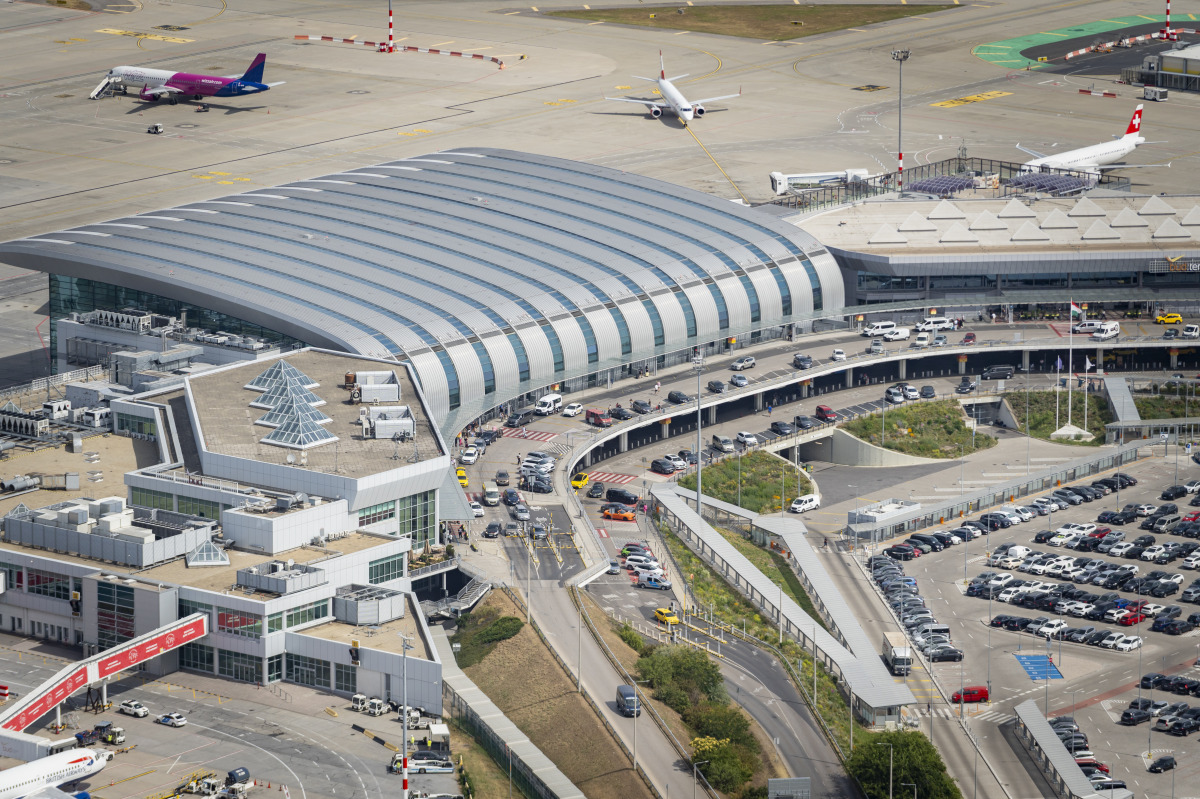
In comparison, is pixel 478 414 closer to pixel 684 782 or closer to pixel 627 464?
pixel 627 464

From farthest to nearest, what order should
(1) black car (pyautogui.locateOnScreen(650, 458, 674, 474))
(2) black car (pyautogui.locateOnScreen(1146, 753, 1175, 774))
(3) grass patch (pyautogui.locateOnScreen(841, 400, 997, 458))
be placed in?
1. (3) grass patch (pyautogui.locateOnScreen(841, 400, 997, 458))
2. (1) black car (pyautogui.locateOnScreen(650, 458, 674, 474))
3. (2) black car (pyautogui.locateOnScreen(1146, 753, 1175, 774))

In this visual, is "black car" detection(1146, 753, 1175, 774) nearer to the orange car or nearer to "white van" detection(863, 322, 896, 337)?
the orange car

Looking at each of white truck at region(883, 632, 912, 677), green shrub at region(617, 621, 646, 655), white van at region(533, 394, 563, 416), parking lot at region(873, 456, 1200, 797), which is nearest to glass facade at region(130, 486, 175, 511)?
green shrub at region(617, 621, 646, 655)

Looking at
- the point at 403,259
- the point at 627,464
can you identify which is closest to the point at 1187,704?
the point at 627,464

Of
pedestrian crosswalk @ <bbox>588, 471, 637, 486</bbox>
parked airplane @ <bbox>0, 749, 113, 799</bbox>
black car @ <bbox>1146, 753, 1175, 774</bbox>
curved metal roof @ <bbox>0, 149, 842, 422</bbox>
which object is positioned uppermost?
curved metal roof @ <bbox>0, 149, 842, 422</bbox>

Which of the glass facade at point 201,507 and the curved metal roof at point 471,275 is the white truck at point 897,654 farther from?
the curved metal roof at point 471,275

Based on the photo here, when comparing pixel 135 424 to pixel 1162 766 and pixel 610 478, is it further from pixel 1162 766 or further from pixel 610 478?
pixel 1162 766

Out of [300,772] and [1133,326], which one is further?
[1133,326]
